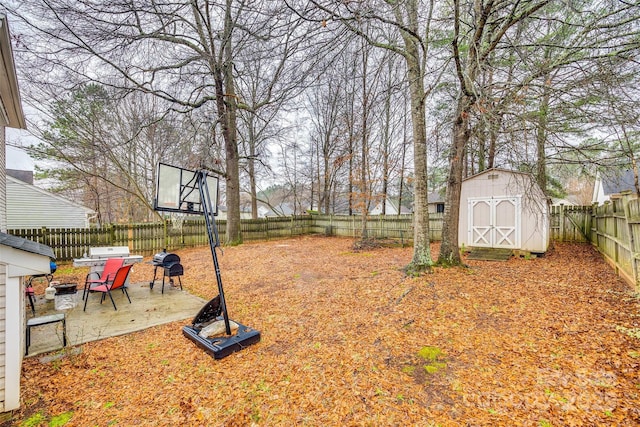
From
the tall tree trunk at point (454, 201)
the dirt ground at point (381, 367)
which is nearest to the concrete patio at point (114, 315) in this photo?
the dirt ground at point (381, 367)

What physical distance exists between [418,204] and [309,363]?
13.7ft

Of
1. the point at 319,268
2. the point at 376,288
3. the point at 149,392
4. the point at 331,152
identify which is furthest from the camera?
the point at 331,152

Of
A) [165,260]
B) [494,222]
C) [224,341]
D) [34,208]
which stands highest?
[34,208]

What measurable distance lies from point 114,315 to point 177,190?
89.1 inches

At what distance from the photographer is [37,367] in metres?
2.80

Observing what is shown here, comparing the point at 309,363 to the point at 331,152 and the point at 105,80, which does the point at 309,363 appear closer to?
the point at 105,80

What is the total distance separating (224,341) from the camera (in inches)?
125

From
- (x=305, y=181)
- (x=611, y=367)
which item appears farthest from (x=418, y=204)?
(x=305, y=181)

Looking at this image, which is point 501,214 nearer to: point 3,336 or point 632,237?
point 632,237

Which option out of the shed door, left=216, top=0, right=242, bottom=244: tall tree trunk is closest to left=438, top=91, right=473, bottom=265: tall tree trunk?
the shed door

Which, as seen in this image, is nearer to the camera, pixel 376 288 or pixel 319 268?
pixel 376 288

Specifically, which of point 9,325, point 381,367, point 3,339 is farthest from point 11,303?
Result: point 381,367

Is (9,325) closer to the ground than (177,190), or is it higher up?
closer to the ground

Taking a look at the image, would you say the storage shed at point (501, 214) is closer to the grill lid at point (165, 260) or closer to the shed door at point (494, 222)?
the shed door at point (494, 222)
